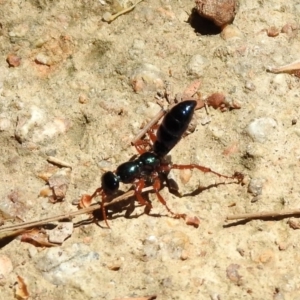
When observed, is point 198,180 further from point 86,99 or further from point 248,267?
point 86,99

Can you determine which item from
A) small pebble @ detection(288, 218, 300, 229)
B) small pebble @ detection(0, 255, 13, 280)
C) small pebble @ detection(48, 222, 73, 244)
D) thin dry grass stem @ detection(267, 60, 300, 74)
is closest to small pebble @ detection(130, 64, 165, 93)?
thin dry grass stem @ detection(267, 60, 300, 74)

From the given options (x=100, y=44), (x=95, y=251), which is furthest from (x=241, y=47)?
(x=95, y=251)

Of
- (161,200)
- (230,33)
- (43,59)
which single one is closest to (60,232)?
(161,200)

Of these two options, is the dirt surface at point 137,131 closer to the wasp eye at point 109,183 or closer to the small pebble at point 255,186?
the small pebble at point 255,186

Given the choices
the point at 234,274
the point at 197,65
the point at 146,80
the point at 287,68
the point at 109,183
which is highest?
the point at 287,68

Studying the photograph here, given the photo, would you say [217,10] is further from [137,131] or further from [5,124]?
[5,124]
